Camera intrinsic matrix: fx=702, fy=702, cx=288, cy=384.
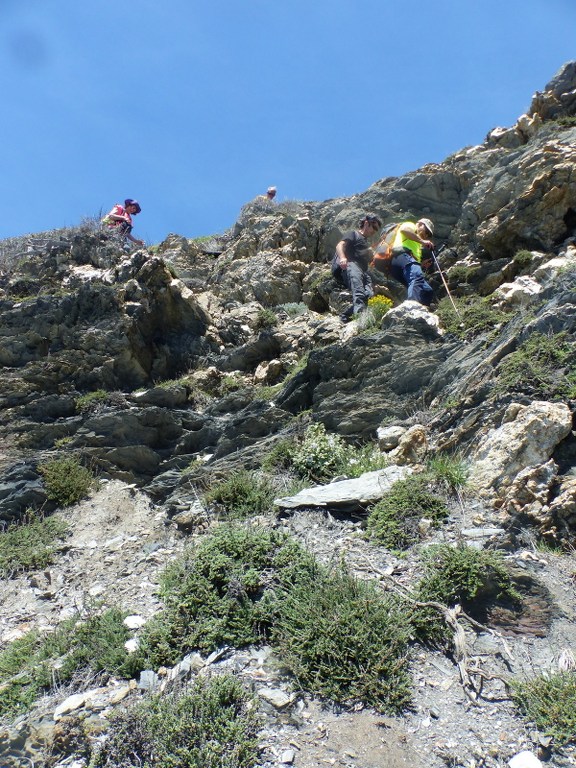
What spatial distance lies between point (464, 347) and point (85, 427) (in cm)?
494

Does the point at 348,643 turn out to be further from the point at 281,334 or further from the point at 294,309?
the point at 294,309

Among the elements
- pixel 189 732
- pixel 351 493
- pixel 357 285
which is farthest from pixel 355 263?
pixel 189 732

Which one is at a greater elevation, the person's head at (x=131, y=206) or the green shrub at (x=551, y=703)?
the person's head at (x=131, y=206)

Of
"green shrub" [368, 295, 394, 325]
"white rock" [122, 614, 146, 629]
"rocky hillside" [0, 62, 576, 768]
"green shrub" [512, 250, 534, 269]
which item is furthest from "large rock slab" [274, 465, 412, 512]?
"green shrub" [512, 250, 534, 269]

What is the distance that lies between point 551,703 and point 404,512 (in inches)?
86.3

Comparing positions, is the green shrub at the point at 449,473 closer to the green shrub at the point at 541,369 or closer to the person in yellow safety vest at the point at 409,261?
the green shrub at the point at 541,369

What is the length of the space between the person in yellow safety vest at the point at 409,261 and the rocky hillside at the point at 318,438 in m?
0.59

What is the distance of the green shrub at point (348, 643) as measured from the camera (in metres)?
4.46

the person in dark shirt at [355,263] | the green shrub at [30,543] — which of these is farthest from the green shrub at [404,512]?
the person in dark shirt at [355,263]

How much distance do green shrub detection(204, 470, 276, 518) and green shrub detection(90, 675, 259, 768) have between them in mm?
2622

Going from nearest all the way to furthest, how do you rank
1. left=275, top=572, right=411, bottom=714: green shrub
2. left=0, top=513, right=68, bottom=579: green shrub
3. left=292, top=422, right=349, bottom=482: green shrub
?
left=275, top=572, right=411, bottom=714: green shrub, left=0, top=513, right=68, bottom=579: green shrub, left=292, top=422, right=349, bottom=482: green shrub

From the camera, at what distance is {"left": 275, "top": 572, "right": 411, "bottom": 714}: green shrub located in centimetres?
446

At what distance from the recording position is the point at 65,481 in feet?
27.5

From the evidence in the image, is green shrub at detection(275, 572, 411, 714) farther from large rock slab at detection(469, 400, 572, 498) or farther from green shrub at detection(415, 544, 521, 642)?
large rock slab at detection(469, 400, 572, 498)
